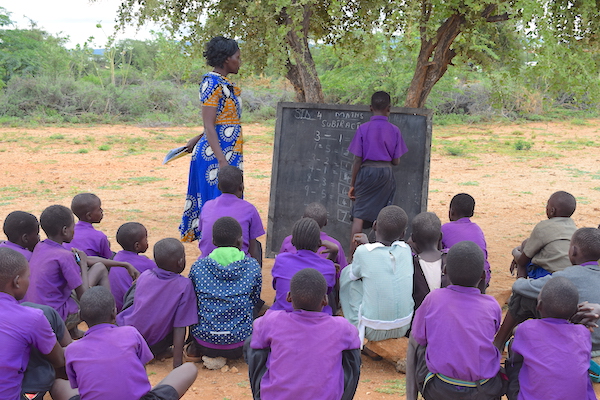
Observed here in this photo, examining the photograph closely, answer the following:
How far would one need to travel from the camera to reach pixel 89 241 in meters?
Answer: 4.06

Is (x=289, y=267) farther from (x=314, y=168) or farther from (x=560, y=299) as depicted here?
(x=314, y=168)

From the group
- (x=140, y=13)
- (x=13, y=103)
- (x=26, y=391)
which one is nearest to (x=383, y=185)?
(x=140, y=13)

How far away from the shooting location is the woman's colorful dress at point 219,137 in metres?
4.73

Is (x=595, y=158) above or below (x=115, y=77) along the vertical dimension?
below

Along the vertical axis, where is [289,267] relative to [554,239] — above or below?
below

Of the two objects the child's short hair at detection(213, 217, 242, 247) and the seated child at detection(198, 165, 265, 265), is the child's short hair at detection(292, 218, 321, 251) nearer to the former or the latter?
the child's short hair at detection(213, 217, 242, 247)

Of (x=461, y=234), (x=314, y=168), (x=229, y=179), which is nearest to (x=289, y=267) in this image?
(x=229, y=179)

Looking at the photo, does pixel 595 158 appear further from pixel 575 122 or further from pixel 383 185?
pixel 383 185

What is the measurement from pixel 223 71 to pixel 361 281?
2179mm

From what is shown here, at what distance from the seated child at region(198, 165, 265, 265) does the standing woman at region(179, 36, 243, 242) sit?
59 centimetres

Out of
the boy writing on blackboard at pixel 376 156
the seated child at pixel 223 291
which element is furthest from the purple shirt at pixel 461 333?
the boy writing on blackboard at pixel 376 156

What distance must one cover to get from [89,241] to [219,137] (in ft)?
4.54

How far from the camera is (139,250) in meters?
4.01

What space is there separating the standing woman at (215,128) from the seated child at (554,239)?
2.42 metres
